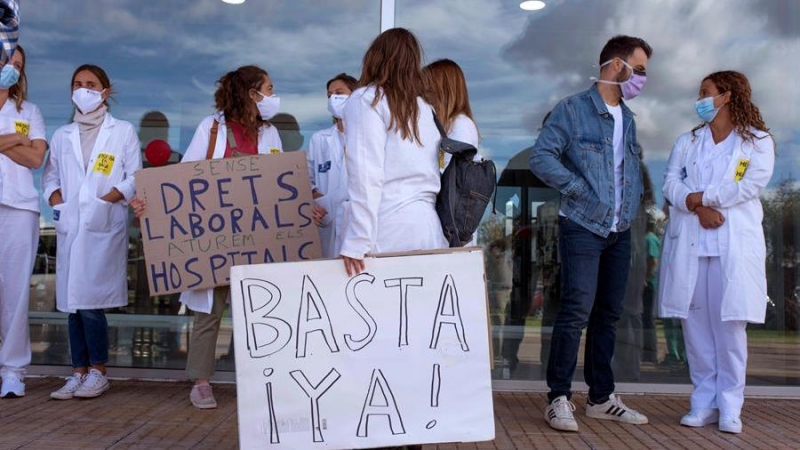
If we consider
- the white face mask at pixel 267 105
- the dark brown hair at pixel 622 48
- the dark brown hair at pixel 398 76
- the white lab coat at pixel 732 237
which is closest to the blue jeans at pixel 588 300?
the white lab coat at pixel 732 237

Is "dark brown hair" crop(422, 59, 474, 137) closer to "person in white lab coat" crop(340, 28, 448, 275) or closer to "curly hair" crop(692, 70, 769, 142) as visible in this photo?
"person in white lab coat" crop(340, 28, 448, 275)

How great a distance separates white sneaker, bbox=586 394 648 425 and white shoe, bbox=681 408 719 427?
0.23 m

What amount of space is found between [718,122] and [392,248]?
245cm

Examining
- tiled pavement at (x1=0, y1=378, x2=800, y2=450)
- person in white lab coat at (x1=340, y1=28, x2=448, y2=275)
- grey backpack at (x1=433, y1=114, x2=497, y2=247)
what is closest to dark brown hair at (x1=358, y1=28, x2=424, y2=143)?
person in white lab coat at (x1=340, y1=28, x2=448, y2=275)

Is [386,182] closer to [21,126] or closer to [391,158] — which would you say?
[391,158]

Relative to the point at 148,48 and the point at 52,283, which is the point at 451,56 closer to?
the point at 148,48

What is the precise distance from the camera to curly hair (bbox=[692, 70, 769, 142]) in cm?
509

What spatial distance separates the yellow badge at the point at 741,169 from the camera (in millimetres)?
5016

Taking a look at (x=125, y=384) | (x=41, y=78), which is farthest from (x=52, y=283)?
(x=41, y=78)

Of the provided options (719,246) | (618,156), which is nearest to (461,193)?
(618,156)

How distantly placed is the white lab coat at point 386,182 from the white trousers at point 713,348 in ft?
6.44

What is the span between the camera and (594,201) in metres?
4.88

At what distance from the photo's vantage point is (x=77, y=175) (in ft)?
18.2

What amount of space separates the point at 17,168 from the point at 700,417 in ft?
14.0
